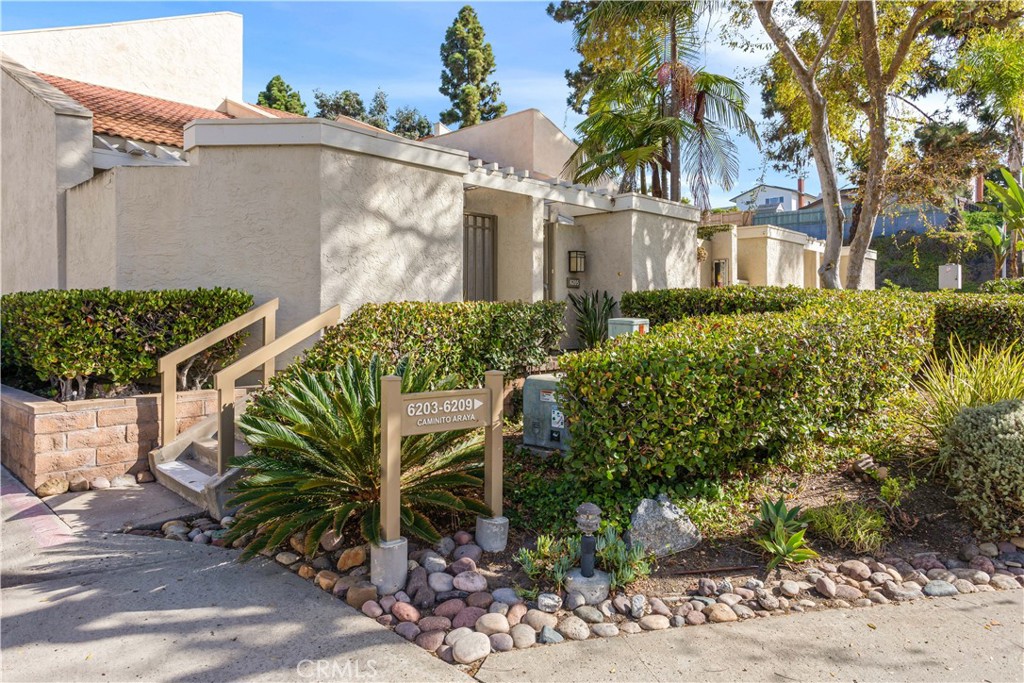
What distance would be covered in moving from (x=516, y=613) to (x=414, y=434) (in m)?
1.17

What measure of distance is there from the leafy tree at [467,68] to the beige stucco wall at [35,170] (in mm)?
20425

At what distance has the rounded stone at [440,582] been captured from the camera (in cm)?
373

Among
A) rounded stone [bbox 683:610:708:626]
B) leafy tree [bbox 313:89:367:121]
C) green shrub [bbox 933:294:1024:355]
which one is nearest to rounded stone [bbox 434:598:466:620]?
rounded stone [bbox 683:610:708:626]

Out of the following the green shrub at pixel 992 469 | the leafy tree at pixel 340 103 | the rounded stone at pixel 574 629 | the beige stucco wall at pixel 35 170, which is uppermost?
the leafy tree at pixel 340 103

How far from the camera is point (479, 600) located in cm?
361

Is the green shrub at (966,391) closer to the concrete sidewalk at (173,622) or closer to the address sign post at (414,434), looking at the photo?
the address sign post at (414,434)

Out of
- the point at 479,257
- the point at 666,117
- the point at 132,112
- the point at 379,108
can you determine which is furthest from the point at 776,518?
the point at 379,108

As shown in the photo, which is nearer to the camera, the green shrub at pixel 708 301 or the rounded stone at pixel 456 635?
the rounded stone at pixel 456 635

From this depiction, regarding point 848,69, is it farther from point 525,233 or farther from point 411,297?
point 411,297

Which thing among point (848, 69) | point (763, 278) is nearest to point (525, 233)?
point (848, 69)

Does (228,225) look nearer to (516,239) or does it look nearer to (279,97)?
(516,239)

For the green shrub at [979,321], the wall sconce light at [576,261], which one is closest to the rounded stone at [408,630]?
the green shrub at [979,321]

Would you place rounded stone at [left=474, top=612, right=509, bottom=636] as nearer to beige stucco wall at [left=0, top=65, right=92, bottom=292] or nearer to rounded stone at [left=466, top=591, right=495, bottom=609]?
rounded stone at [left=466, top=591, right=495, bottom=609]

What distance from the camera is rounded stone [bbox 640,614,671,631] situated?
337 centimetres
